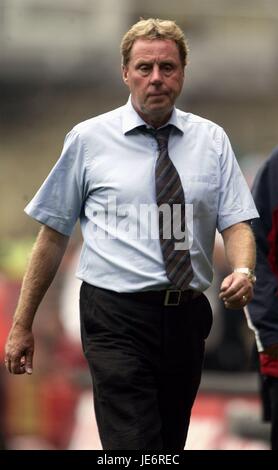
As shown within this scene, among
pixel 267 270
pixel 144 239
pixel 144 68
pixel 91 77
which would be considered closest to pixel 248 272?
pixel 144 239

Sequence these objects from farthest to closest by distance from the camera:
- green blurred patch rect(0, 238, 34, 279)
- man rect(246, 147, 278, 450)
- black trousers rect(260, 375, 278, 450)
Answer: green blurred patch rect(0, 238, 34, 279), black trousers rect(260, 375, 278, 450), man rect(246, 147, 278, 450)

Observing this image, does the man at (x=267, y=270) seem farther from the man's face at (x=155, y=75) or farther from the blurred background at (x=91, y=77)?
the blurred background at (x=91, y=77)

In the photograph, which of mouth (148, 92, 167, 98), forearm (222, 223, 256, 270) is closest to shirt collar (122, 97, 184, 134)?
mouth (148, 92, 167, 98)

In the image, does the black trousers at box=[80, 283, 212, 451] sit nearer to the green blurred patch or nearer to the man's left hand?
the man's left hand

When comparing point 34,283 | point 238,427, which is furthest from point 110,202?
point 238,427

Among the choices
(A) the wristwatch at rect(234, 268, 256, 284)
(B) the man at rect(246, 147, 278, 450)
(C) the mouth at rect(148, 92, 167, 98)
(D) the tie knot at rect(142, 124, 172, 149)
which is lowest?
(B) the man at rect(246, 147, 278, 450)

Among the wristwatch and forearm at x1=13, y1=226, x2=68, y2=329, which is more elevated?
the wristwatch

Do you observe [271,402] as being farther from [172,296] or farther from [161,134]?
[161,134]

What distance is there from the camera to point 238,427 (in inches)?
380

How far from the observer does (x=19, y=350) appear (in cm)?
561

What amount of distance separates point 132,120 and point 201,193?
38 centimetres

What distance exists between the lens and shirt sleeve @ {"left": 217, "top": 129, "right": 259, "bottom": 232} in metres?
5.60

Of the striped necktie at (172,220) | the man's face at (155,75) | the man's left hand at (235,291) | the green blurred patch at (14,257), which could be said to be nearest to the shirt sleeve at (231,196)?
the striped necktie at (172,220)

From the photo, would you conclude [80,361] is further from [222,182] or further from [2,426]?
[222,182]
